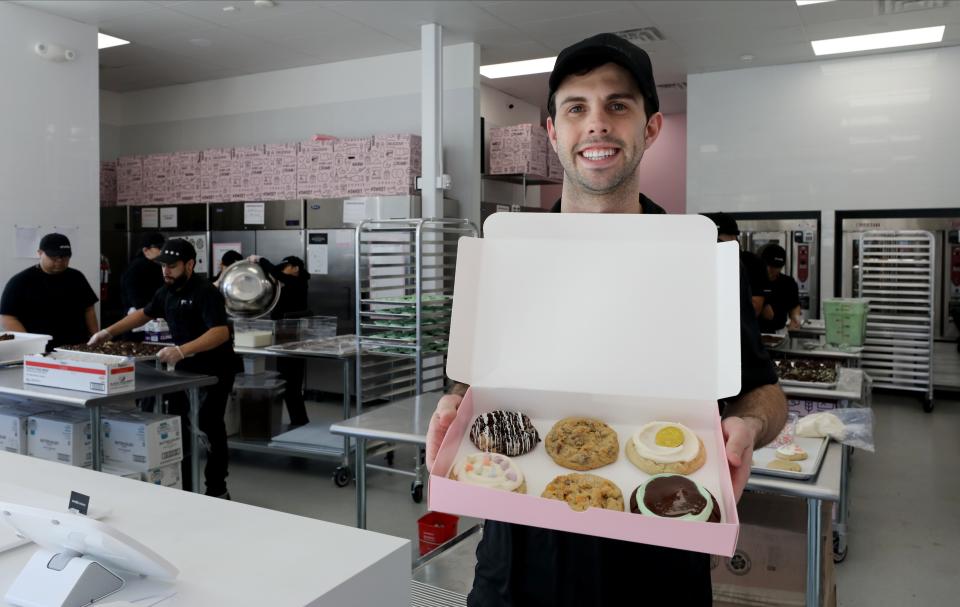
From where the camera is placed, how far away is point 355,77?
8.03 metres

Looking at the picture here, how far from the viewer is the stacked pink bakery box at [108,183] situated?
8.87 meters

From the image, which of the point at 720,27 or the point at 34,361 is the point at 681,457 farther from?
the point at 720,27

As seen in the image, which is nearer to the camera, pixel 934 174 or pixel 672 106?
pixel 934 174

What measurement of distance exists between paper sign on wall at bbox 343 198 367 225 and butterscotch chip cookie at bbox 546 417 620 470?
6379mm

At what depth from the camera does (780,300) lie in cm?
578

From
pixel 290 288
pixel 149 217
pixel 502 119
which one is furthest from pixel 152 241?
pixel 502 119

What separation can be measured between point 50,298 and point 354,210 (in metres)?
3.03

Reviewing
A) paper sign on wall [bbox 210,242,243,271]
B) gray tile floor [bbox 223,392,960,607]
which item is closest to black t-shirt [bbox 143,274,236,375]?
gray tile floor [bbox 223,392,960,607]

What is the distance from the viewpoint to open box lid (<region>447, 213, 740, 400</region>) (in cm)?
104

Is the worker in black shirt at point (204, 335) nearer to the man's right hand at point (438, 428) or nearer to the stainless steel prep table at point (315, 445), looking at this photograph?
the stainless steel prep table at point (315, 445)

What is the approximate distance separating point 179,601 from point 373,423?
1.88m

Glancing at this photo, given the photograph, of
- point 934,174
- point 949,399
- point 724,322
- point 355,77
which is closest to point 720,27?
point 934,174

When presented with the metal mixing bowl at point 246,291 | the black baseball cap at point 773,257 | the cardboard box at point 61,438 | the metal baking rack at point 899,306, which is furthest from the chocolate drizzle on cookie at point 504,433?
the metal baking rack at point 899,306

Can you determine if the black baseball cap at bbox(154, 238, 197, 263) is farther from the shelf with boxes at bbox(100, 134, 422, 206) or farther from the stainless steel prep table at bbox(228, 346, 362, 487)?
the shelf with boxes at bbox(100, 134, 422, 206)
